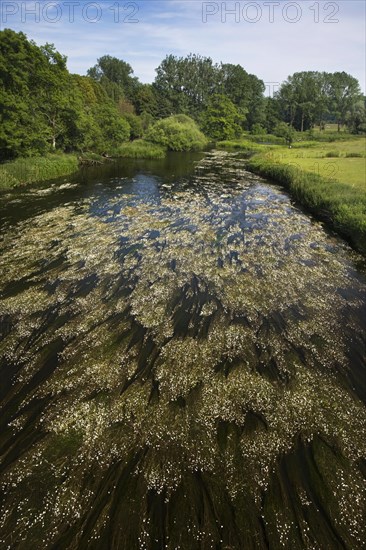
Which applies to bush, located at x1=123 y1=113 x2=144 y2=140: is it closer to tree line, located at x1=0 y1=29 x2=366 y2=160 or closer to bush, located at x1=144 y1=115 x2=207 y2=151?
tree line, located at x1=0 y1=29 x2=366 y2=160

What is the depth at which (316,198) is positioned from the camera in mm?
30344

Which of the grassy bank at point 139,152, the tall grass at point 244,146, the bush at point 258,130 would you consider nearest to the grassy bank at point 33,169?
the grassy bank at point 139,152

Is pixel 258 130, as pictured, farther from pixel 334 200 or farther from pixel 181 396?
pixel 181 396

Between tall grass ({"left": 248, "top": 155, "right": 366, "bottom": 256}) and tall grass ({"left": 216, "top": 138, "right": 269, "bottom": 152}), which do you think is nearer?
tall grass ({"left": 248, "top": 155, "right": 366, "bottom": 256})

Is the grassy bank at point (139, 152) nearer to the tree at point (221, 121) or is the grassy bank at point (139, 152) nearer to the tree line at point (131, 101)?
→ the tree line at point (131, 101)

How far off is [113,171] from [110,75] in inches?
6203

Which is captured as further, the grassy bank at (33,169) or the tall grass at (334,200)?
the grassy bank at (33,169)

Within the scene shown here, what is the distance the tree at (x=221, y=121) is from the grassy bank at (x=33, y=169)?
85499mm

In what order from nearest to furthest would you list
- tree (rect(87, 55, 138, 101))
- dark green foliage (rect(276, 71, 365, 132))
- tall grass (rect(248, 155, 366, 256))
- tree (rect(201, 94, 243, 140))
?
tall grass (rect(248, 155, 366, 256)), tree (rect(201, 94, 243, 140)), dark green foliage (rect(276, 71, 365, 132)), tree (rect(87, 55, 138, 101))

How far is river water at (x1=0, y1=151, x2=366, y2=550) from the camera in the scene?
6.68 metres

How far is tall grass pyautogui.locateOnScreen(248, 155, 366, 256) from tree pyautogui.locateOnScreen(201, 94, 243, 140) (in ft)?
278

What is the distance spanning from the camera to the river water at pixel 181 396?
668cm

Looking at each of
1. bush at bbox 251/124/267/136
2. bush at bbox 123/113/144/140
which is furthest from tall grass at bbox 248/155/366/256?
bush at bbox 251/124/267/136

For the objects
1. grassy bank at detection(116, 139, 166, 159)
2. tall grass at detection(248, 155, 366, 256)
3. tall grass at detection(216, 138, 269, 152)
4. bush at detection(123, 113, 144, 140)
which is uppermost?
bush at detection(123, 113, 144, 140)
